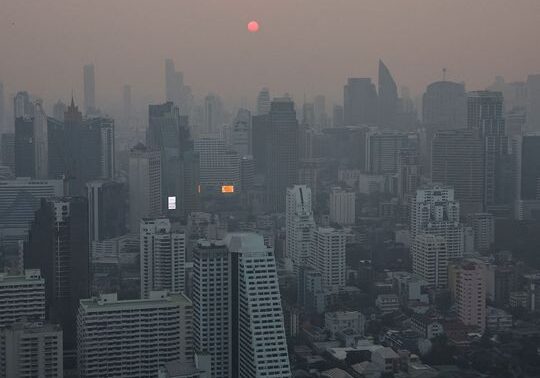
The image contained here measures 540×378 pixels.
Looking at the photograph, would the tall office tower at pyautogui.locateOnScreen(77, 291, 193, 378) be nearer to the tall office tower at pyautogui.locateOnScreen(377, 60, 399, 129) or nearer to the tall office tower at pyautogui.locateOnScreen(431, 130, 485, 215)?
the tall office tower at pyautogui.locateOnScreen(377, 60, 399, 129)

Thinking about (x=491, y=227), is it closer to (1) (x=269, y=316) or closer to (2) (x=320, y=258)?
(2) (x=320, y=258)

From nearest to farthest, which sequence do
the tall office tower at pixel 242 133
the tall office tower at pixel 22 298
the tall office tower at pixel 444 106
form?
the tall office tower at pixel 22 298 < the tall office tower at pixel 444 106 < the tall office tower at pixel 242 133

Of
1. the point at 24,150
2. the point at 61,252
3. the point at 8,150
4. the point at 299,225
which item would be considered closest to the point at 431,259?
the point at 299,225

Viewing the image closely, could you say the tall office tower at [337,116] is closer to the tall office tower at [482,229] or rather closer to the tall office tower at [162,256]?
the tall office tower at [482,229]

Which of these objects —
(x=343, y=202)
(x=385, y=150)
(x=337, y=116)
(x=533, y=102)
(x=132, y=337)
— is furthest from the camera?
(x=385, y=150)

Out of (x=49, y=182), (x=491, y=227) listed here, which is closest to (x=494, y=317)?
(x=491, y=227)

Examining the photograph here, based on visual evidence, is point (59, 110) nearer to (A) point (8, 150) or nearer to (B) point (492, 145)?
(A) point (8, 150)

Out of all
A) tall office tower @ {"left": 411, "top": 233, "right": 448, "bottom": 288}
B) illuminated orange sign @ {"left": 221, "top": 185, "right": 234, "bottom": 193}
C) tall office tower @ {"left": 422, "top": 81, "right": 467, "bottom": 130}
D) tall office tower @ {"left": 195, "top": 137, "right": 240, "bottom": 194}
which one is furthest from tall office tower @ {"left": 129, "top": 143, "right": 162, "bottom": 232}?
tall office tower @ {"left": 422, "top": 81, "right": 467, "bottom": 130}

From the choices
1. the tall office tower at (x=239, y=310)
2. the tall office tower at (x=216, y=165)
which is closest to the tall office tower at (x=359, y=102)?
the tall office tower at (x=216, y=165)
